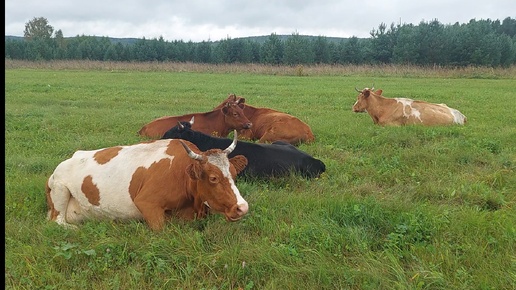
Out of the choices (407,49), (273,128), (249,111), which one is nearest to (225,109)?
(249,111)

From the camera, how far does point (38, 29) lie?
3644 inches

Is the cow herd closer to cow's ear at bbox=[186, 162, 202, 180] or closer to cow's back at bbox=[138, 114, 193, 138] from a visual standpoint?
cow's ear at bbox=[186, 162, 202, 180]

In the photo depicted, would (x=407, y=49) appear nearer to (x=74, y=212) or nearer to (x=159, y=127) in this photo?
(x=159, y=127)

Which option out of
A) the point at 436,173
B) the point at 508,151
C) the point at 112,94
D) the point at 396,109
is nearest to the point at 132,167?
the point at 436,173

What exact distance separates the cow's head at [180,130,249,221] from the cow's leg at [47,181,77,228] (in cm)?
170

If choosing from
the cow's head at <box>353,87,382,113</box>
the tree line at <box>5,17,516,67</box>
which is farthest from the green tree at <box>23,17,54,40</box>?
the cow's head at <box>353,87,382,113</box>

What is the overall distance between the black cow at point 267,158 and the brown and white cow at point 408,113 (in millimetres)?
5553

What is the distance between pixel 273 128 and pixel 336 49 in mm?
53791

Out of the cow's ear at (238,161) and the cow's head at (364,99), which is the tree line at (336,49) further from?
the cow's ear at (238,161)

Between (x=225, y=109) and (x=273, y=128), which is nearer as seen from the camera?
(x=273, y=128)

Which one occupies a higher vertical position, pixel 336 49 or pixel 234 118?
pixel 336 49

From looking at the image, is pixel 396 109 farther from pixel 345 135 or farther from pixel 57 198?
pixel 57 198

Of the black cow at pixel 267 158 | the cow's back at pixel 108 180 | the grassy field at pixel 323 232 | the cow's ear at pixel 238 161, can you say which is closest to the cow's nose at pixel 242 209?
the grassy field at pixel 323 232

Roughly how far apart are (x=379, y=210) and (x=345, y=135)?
5023 millimetres
